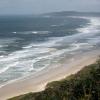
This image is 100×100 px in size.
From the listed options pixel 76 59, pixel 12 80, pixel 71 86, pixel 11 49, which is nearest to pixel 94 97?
pixel 71 86

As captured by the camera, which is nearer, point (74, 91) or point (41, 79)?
point (74, 91)

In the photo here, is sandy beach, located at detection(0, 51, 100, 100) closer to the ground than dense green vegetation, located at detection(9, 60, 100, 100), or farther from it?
closer to the ground

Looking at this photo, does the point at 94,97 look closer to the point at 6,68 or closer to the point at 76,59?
the point at 6,68

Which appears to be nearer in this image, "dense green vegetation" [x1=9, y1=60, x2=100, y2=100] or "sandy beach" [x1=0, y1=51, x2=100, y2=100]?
"dense green vegetation" [x1=9, y1=60, x2=100, y2=100]

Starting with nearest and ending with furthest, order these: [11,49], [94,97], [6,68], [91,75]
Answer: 1. [94,97]
2. [91,75]
3. [6,68]
4. [11,49]

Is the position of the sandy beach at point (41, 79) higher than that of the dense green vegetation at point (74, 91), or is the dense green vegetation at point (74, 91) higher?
the dense green vegetation at point (74, 91)

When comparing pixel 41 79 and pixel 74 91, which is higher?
pixel 74 91

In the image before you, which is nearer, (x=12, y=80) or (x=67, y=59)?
(x=12, y=80)

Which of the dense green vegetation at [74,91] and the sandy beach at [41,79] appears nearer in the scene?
the dense green vegetation at [74,91]
